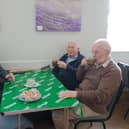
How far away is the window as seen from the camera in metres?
3.92

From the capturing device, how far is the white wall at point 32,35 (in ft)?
11.0

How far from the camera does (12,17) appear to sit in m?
3.34

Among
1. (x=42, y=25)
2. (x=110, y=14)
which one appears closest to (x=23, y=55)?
(x=42, y=25)

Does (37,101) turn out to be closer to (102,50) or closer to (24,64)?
(102,50)

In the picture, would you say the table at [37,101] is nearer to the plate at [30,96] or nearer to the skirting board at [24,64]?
the plate at [30,96]

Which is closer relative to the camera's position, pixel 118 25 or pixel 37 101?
pixel 37 101

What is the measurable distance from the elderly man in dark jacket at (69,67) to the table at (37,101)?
43 centimetres

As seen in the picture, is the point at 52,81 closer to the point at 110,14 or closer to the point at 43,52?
the point at 43,52

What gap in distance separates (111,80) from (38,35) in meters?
1.72

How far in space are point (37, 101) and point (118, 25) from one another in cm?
250

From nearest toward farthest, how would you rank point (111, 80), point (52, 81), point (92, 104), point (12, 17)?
point (111, 80) → point (92, 104) → point (52, 81) → point (12, 17)

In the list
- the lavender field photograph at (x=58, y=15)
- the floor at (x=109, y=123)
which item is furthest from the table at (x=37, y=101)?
the lavender field photograph at (x=58, y=15)

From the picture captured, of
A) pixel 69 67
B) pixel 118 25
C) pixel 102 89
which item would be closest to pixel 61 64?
pixel 69 67

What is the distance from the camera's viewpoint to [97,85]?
7.57ft
